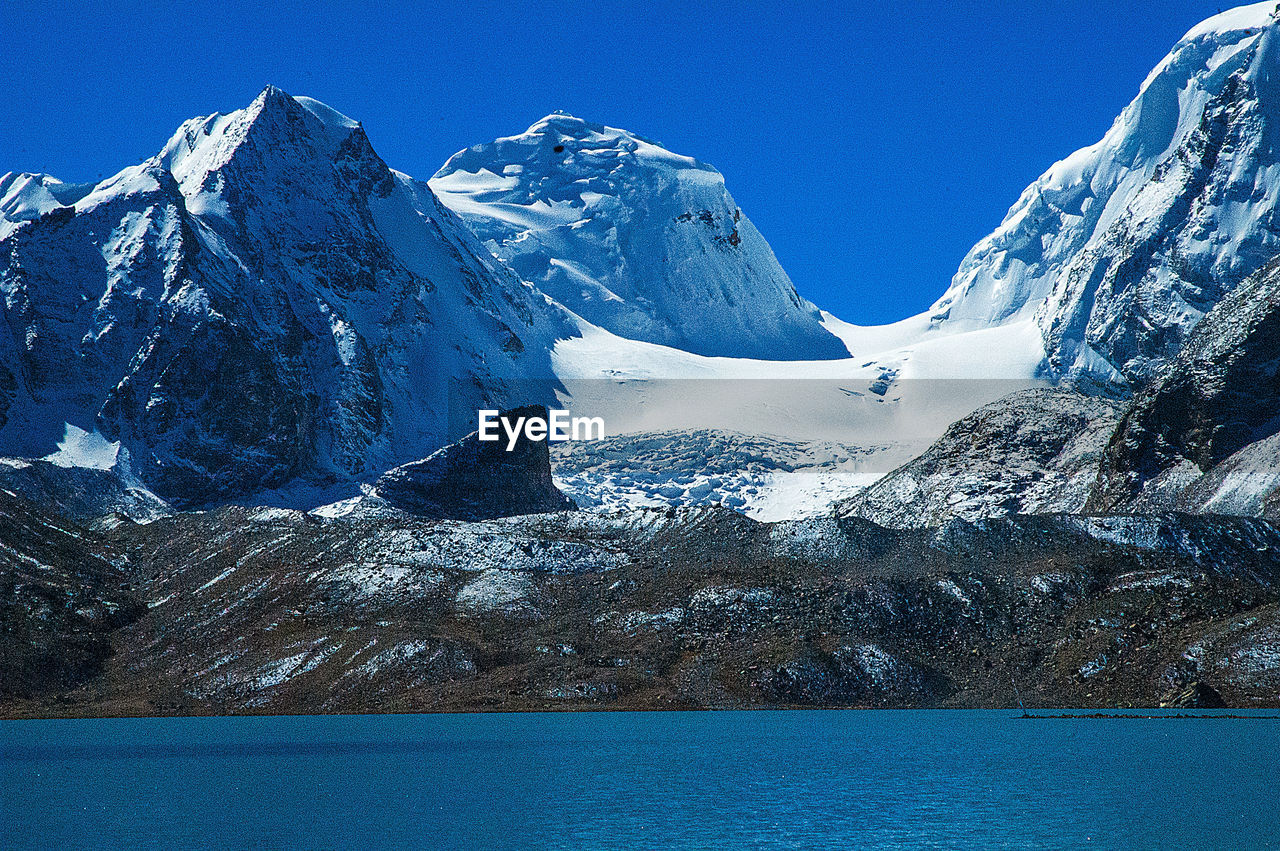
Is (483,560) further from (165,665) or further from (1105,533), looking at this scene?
(1105,533)

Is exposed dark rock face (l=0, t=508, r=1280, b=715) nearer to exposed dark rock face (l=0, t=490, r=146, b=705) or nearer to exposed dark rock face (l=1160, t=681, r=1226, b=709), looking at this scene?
exposed dark rock face (l=1160, t=681, r=1226, b=709)

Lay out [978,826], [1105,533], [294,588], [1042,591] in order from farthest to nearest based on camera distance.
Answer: [294,588] → [1105,533] → [1042,591] → [978,826]

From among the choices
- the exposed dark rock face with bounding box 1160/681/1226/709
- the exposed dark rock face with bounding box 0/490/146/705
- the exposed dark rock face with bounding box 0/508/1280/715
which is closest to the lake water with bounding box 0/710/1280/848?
the exposed dark rock face with bounding box 1160/681/1226/709

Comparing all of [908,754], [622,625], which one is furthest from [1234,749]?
[622,625]

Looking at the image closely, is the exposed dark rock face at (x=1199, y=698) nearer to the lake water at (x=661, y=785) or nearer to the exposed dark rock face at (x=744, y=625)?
the exposed dark rock face at (x=744, y=625)

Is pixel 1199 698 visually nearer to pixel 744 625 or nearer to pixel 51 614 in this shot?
pixel 744 625

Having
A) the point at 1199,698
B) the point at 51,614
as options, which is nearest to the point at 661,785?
the point at 1199,698
